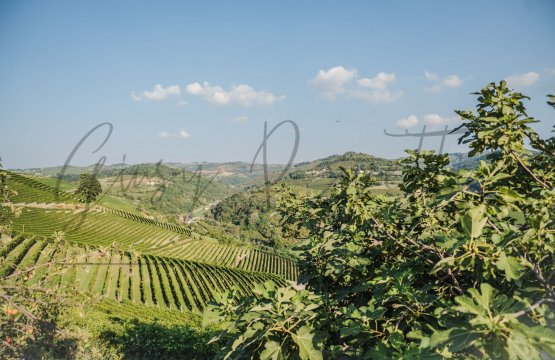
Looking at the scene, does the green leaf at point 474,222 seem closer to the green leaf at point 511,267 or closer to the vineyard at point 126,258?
the green leaf at point 511,267

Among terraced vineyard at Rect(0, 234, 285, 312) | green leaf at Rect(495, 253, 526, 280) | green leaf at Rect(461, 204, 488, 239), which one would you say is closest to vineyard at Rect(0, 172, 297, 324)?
terraced vineyard at Rect(0, 234, 285, 312)

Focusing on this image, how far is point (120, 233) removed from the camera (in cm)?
7350

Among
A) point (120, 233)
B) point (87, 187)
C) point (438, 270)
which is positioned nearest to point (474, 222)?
point (438, 270)

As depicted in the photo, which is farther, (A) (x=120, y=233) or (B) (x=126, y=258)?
(A) (x=120, y=233)

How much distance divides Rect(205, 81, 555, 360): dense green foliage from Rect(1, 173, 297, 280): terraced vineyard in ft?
196

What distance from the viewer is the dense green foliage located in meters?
1.97

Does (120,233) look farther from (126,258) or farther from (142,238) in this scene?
(126,258)

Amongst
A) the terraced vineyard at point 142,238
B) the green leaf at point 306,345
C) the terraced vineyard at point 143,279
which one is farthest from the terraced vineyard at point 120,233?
the green leaf at point 306,345

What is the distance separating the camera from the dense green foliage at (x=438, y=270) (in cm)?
197

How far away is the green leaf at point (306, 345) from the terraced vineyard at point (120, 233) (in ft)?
198

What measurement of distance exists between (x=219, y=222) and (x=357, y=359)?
178 meters

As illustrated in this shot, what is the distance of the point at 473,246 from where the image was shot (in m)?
2.34

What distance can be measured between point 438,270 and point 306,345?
1.40 m

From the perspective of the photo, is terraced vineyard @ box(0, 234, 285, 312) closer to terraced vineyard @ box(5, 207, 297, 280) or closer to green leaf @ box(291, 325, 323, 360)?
terraced vineyard @ box(5, 207, 297, 280)
